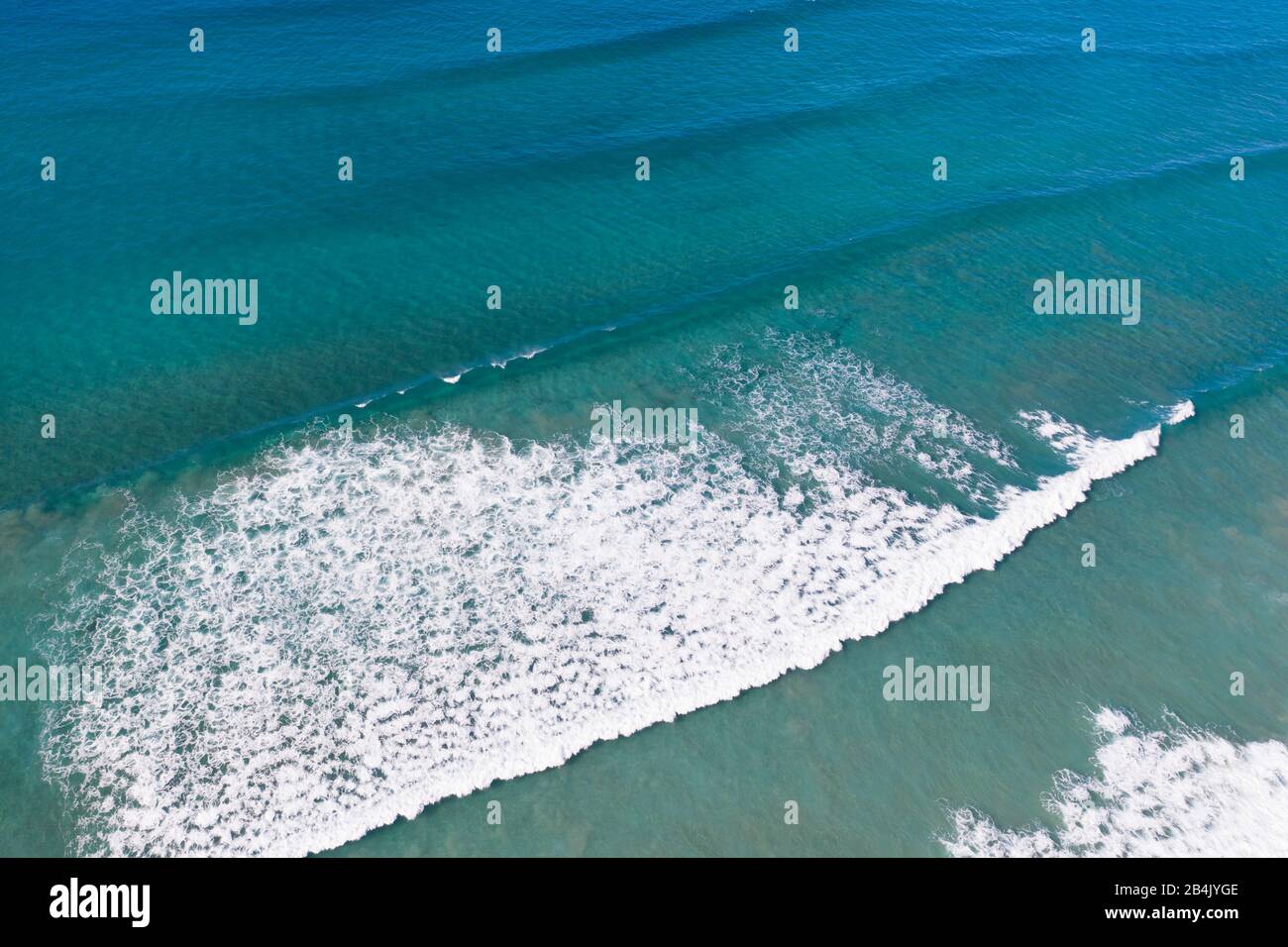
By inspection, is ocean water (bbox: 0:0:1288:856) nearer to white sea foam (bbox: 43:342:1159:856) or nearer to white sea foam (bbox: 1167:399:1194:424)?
white sea foam (bbox: 43:342:1159:856)

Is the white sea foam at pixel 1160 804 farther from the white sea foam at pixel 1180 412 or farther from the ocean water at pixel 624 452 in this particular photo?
the white sea foam at pixel 1180 412

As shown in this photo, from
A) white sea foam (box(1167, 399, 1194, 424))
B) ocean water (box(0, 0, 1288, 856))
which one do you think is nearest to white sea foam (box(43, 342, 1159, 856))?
ocean water (box(0, 0, 1288, 856))

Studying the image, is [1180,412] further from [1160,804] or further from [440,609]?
[440,609]

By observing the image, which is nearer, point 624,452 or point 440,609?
point 440,609

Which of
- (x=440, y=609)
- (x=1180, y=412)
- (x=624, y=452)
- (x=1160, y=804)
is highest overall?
(x=1180, y=412)

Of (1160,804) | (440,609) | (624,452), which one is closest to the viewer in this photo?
(1160,804)

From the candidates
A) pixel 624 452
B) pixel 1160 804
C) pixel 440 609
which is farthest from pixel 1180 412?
pixel 440 609
